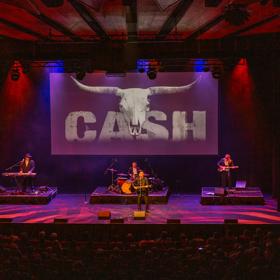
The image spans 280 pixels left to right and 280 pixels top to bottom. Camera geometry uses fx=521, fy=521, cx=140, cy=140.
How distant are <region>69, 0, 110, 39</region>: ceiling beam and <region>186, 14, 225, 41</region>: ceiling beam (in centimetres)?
260

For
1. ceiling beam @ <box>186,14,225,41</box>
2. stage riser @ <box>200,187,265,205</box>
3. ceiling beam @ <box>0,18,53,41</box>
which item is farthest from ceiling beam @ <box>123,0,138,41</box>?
stage riser @ <box>200,187,265,205</box>

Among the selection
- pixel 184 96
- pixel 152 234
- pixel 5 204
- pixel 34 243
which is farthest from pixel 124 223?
pixel 184 96

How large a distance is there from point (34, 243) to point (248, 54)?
9.31 meters

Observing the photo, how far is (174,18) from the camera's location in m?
12.6

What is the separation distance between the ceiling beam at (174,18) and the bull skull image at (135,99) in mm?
2079

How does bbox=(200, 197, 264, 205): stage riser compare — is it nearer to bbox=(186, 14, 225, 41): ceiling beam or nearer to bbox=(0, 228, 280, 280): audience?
bbox=(186, 14, 225, 41): ceiling beam

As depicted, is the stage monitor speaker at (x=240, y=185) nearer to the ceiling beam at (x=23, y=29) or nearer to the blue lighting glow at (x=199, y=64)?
the blue lighting glow at (x=199, y=64)

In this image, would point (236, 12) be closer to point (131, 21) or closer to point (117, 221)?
point (131, 21)

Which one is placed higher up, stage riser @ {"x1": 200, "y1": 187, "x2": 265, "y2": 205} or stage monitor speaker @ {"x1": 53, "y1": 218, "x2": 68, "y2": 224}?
stage riser @ {"x1": 200, "y1": 187, "x2": 265, "y2": 205}

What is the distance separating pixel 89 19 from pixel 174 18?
2.06 meters

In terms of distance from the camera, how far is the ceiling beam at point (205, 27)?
12392mm

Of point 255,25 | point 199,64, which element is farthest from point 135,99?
point 255,25

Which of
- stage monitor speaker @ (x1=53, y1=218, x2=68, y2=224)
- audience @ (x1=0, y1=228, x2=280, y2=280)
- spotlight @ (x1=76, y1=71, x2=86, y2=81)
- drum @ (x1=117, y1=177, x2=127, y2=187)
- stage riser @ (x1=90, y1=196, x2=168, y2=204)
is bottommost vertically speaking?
stage monitor speaker @ (x1=53, y1=218, x2=68, y2=224)

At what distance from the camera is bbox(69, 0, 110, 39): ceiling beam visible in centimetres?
1056
